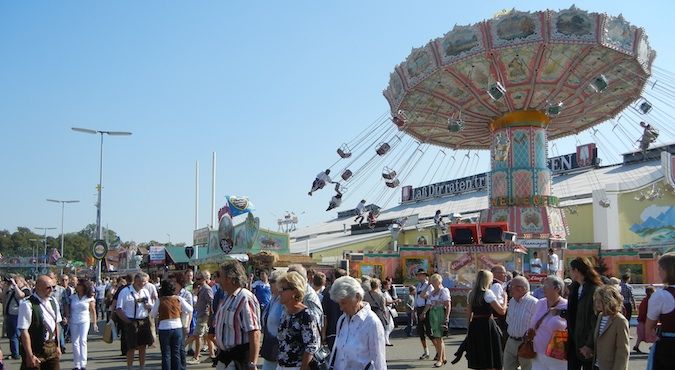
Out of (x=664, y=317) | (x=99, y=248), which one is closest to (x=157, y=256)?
(x=99, y=248)

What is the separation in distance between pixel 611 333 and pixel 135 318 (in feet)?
24.5

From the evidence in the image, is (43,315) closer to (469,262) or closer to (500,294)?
(500,294)

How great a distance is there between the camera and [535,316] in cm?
692

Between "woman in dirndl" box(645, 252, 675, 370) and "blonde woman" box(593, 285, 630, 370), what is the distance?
22cm

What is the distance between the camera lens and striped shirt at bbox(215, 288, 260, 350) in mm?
6121

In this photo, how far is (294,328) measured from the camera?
5.55m

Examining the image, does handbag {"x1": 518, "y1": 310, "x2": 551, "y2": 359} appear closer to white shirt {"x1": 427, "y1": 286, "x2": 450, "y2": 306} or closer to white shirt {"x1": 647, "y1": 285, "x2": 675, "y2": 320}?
white shirt {"x1": 647, "y1": 285, "x2": 675, "y2": 320}

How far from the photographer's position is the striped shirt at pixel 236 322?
612 centimetres

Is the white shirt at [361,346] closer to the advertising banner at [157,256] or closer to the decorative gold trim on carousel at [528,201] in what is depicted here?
the decorative gold trim on carousel at [528,201]

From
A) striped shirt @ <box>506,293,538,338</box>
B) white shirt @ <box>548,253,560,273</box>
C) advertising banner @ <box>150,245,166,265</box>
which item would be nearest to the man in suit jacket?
striped shirt @ <box>506,293,538,338</box>

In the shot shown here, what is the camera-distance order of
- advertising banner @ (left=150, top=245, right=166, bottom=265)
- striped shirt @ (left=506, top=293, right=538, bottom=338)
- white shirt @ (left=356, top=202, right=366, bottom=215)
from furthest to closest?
1. advertising banner @ (left=150, top=245, right=166, bottom=265)
2. white shirt @ (left=356, top=202, right=366, bottom=215)
3. striped shirt @ (left=506, top=293, right=538, bottom=338)

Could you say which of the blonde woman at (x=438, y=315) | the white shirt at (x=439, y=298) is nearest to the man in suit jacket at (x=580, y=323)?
the blonde woman at (x=438, y=315)

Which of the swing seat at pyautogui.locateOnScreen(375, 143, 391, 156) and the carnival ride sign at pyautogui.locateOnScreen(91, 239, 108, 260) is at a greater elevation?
the swing seat at pyautogui.locateOnScreen(375, 143, 391, 156)

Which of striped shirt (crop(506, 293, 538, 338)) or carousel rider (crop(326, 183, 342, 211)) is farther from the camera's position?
carousel rider (crop(326, 183, 342, 211))
